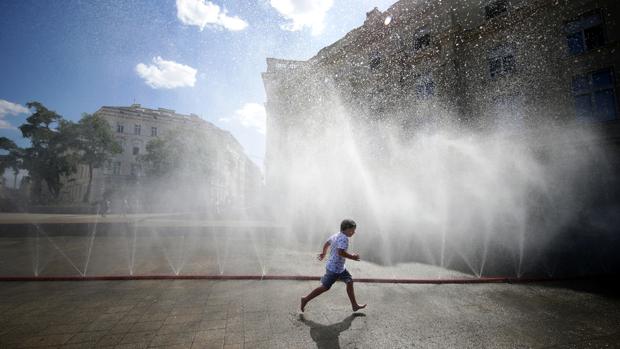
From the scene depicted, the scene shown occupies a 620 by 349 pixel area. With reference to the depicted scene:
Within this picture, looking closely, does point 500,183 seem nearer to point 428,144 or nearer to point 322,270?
point 428,144

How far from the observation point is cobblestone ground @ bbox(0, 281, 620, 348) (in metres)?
3.56

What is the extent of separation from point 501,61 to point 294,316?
2035cm

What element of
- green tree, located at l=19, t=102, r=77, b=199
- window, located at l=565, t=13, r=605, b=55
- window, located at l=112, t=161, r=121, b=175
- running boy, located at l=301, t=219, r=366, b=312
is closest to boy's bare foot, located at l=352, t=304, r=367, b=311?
running boy, located at l=301, t=219, r=366, b=312

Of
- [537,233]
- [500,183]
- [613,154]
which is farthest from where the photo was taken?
[500,183]

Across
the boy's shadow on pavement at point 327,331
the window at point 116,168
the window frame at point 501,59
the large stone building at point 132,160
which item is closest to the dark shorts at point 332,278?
the boy's shadow on pavement at point 327,331

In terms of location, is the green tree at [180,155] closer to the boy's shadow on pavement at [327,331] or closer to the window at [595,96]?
the boy's shadow on pavement at [327,331]

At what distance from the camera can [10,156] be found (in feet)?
112

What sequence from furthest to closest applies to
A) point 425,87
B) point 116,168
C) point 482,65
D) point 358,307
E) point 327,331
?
point 116,168 → point 425,87 → point 482,65 → point 358,307 → point 327,331

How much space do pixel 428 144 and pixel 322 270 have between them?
14.6m

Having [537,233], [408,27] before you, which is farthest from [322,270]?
[408,27]

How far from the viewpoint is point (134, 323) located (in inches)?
156

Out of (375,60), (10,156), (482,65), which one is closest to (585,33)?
(482,65)

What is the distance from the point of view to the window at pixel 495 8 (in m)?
17.0

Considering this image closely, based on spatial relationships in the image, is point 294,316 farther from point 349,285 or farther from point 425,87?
point 425,87
